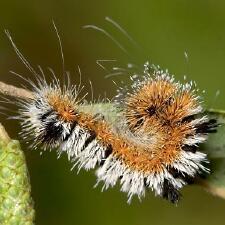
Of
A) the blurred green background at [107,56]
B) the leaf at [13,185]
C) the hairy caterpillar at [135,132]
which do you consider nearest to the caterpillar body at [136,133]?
the hairy caterpillar at [135,132]

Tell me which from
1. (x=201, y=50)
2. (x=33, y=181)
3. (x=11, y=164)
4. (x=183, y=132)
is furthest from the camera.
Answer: (x=201, y=50)

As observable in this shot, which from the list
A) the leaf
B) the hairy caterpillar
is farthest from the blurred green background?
the leaf

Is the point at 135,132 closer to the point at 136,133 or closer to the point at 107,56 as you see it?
the point at 136,133

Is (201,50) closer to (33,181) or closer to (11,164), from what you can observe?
(33,181)

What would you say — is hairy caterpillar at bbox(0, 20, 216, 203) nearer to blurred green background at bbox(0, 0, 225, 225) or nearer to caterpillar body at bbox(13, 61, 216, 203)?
caterpillar body at bbox(13, 61, 216, 203)

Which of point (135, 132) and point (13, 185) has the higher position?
point (135, 132)

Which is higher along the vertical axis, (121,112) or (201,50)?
(201,50)

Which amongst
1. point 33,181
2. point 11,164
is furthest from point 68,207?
point 11,164

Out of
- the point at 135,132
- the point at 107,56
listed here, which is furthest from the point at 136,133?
the point at 107,56
